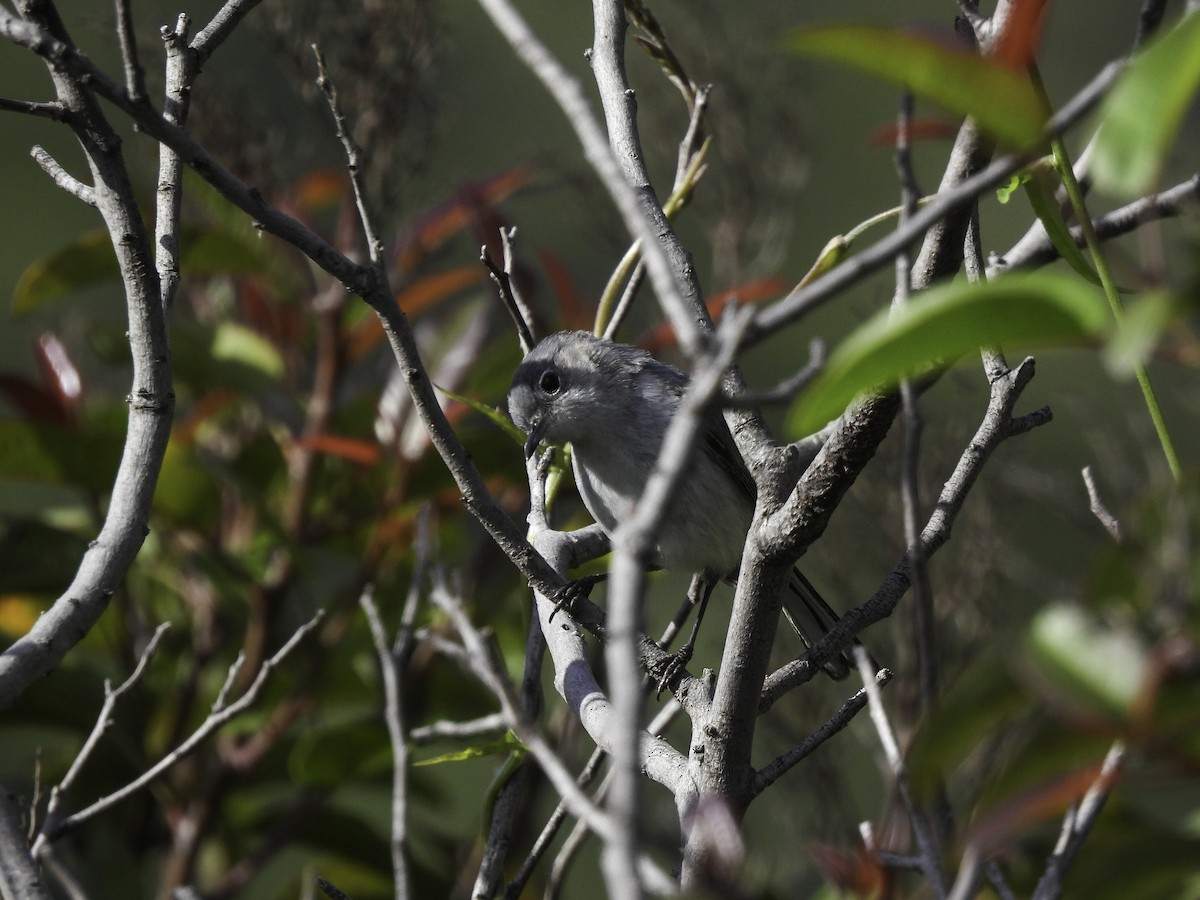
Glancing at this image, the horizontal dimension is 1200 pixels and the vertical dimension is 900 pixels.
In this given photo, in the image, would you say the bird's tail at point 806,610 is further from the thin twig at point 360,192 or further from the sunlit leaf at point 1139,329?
the sunlit leaf at point 1139,329

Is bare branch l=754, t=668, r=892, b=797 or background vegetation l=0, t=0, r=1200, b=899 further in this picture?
background vegetation l=0, t=0, r=1200, b=899

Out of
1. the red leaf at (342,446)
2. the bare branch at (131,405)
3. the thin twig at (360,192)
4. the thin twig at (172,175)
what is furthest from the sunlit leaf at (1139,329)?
the red leaf at (342,446)

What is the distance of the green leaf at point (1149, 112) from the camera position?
26.5 inches

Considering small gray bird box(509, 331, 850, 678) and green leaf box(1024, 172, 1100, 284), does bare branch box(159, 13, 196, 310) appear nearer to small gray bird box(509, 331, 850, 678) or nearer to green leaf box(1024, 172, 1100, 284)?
green leaf box(1024, 172, 1100, 284)

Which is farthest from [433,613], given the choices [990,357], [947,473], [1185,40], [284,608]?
[1185,40]

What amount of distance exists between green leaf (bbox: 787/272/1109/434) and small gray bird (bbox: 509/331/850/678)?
2.19 metres

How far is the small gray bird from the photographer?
301 cm

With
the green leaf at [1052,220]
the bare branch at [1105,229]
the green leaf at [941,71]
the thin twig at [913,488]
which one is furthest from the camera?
the bare branch at [1105,229]

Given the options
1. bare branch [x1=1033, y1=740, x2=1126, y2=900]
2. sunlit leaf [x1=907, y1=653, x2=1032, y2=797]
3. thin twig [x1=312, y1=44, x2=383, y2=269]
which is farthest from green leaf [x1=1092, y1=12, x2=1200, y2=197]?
thin twig [x1=312, y1=44, x2=383, y2=269]

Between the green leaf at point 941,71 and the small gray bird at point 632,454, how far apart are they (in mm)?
2169

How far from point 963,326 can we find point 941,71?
0.54 feet

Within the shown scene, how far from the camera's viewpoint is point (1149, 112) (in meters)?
0.68

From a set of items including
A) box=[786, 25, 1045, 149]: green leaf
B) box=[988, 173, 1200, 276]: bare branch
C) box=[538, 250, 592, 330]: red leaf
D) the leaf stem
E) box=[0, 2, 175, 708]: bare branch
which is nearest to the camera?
box=[786, 25, 1045, 149]: green leaf

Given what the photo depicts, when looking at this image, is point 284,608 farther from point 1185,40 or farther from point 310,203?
point 1185,40
